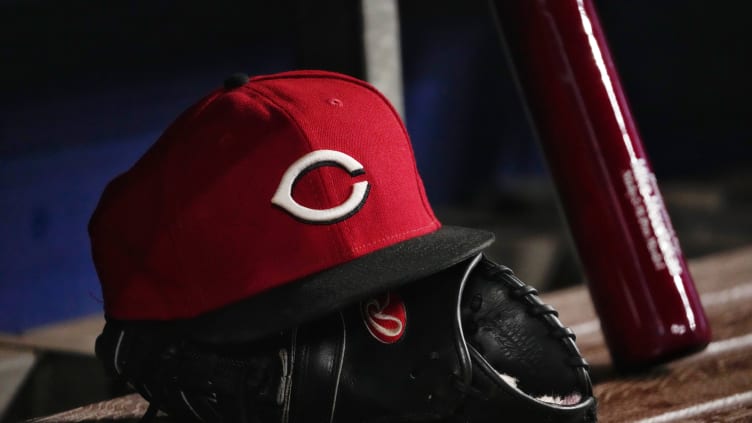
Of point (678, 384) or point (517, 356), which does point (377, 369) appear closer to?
point (517, 356)

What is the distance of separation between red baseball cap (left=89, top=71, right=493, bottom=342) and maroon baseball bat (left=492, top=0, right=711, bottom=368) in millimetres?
314

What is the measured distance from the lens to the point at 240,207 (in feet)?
2.48

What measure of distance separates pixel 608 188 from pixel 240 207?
48cm

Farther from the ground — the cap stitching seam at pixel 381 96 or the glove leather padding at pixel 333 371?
the cap stitching seam at pixel 381 96

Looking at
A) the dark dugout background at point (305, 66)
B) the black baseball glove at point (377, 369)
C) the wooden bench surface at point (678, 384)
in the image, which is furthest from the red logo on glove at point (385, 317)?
the dark dugout background at point (305, 66)

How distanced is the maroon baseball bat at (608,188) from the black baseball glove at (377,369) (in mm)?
283

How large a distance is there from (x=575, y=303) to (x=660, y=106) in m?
1.60

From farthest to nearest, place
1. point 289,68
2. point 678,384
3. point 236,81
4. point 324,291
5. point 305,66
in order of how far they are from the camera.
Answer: point 289,68
point 305,66
point 678,384
point 236,81
point 324,291

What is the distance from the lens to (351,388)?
759 mm

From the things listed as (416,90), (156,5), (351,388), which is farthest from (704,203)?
(351,388)

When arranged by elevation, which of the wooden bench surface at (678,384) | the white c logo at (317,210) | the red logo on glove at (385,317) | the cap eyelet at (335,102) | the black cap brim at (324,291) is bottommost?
the wooden bench surface at (678,384)

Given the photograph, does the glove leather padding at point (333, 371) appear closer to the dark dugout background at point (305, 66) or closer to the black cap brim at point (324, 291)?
the black cap brim at point (324, 291)

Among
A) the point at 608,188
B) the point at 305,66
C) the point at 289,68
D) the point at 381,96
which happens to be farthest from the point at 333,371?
the point at 289,68

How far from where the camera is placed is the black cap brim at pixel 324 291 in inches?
28.0
